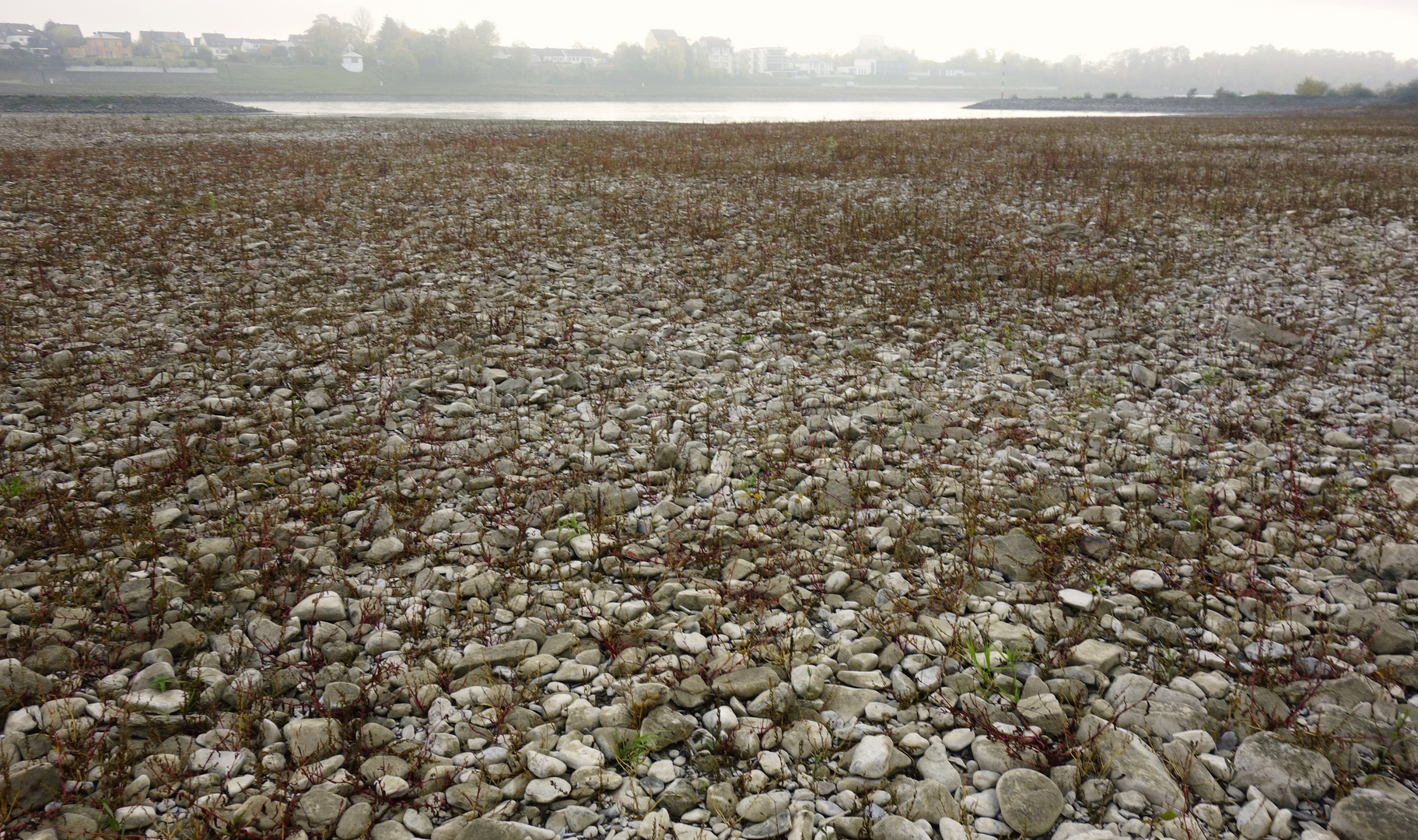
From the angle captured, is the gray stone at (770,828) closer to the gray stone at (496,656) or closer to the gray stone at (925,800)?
the gray stone at (925,800)

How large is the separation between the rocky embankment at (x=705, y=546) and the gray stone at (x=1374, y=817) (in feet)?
0.06

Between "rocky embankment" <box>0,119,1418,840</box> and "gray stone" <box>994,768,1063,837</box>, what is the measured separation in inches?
0.7

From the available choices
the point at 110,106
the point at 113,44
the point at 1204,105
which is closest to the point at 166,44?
the point at 113,44

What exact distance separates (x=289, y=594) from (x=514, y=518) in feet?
5.64

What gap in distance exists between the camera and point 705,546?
18.6 ft

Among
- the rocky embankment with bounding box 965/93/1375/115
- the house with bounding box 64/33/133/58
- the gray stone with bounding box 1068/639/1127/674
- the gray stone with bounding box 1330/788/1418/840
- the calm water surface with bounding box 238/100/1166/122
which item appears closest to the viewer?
the gray stone with bounding box 1330/788/1418/840

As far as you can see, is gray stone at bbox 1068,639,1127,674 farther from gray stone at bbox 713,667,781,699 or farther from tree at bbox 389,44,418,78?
tree at bbox 389,44,418,78

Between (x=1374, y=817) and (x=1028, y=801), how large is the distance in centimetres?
149

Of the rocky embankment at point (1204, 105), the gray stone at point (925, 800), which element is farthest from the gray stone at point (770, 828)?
the rocky embankment at point (1204, 105)

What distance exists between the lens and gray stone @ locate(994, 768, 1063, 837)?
3.28 metres

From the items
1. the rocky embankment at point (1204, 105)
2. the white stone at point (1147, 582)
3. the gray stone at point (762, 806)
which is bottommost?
the gray stone at point (762, 806)

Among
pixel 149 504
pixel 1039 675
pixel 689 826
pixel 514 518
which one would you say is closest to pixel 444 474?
pixel 514 518

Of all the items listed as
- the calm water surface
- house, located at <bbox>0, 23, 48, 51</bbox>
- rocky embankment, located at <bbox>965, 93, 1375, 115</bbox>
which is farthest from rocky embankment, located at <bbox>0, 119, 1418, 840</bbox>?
house, located at <bbox>0, 23, 48, 51</bbox>

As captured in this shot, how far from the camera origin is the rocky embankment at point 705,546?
355 centimetres
